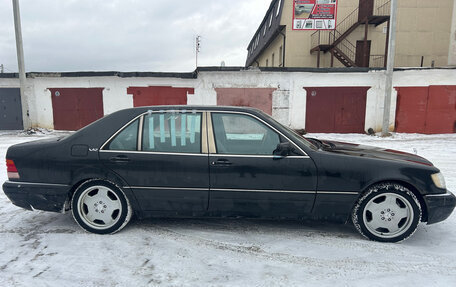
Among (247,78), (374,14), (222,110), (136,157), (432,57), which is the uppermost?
(374,14)

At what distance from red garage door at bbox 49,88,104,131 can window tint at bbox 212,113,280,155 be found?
1360 cm

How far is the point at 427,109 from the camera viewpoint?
559 inches

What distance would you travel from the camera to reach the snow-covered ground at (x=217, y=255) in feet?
8.36

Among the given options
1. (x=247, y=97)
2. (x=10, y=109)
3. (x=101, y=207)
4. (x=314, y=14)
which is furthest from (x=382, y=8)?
(x=10, y=109)

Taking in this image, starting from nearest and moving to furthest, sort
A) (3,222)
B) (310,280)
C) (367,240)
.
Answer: (310,280) < (367,240) < (3,222)

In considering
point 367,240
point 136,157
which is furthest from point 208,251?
point 367,240

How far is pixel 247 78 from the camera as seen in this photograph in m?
14.4

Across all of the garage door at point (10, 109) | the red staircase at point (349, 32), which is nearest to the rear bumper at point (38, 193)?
the garage door at point (10, 109)

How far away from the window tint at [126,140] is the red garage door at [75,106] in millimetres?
13075

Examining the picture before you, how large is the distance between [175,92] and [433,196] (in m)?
13.2

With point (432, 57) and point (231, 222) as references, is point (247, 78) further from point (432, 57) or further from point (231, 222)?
point (432, 57)

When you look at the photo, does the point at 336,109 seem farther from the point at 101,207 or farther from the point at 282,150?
the point at 101,207

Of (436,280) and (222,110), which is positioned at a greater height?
(222,110)

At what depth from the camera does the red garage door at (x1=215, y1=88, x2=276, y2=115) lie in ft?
47.6
